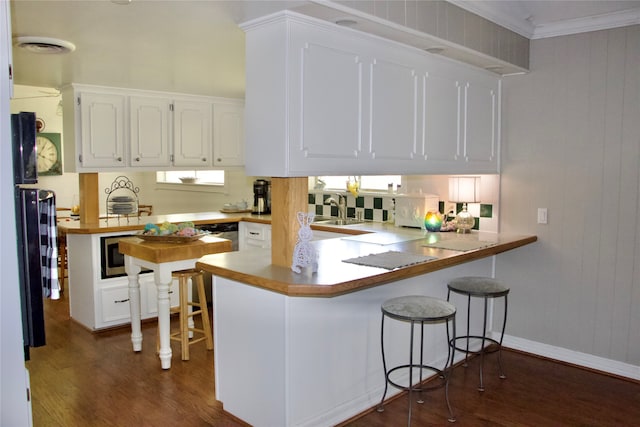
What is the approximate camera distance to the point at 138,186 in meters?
8.11

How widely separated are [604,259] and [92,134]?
4.27 m

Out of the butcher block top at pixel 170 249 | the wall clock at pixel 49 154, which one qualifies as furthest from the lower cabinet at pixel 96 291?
the wall clock at pixel 49 154

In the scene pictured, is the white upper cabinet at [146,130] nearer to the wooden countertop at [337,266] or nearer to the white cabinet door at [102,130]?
the white cabinet door at [102,130]

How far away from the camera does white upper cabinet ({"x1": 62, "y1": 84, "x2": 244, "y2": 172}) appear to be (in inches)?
179

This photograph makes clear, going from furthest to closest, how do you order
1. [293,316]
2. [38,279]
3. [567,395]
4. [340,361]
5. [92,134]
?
[92,134] → [567,395] → [340,361] → [293,316] → [38,279]

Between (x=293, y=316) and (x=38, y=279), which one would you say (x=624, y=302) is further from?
(x=38, y=279)

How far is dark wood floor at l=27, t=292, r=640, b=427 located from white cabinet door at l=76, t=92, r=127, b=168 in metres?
1.66

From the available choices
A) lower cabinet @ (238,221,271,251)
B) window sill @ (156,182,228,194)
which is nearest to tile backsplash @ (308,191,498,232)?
lower cabinet @ (238,221,271,251)

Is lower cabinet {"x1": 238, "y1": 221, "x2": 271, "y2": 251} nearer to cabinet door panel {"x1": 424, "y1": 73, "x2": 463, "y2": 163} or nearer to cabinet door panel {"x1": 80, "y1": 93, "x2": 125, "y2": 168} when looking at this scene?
cabinet door panel {"x1": 80, "y1": 93, "x2": 125, "y2": 168}

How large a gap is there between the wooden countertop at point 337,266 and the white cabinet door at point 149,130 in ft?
7.62

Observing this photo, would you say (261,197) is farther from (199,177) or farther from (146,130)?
(199,177)

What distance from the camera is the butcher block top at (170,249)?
3490 mm

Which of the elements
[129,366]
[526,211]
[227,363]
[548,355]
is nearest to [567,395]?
[548,355]

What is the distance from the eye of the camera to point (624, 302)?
3.52 m
